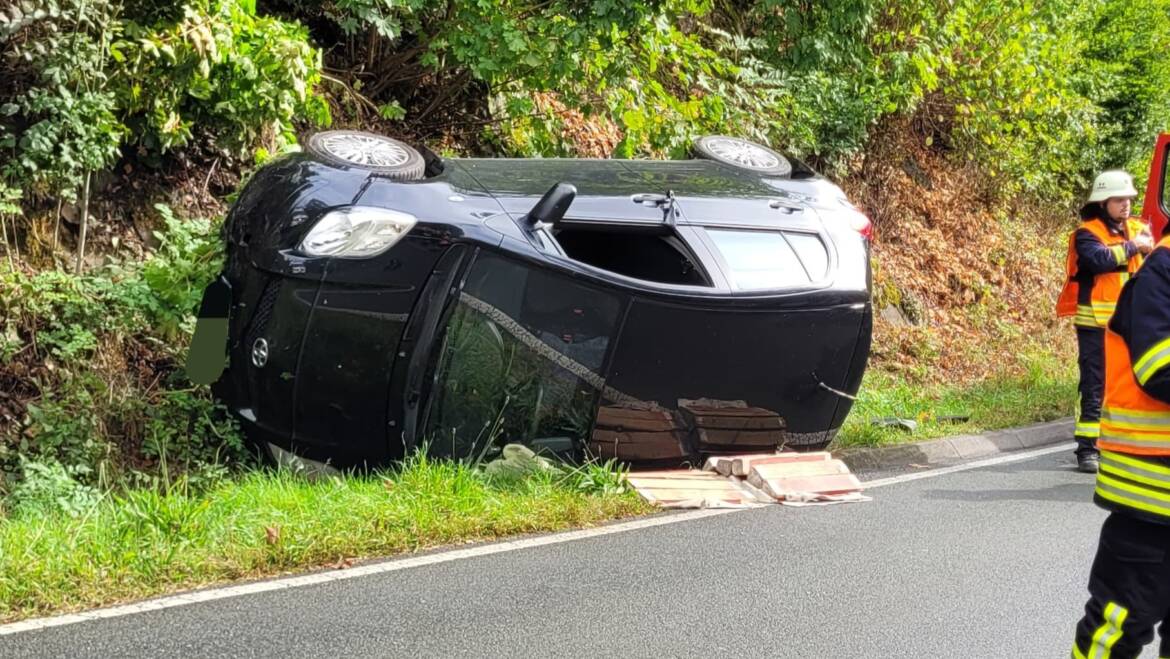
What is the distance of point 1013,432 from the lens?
30.8ft

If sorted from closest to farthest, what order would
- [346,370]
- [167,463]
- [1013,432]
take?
[346,370]
[167,463]
[1013,432]

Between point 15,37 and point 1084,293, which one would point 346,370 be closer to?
point 15,37

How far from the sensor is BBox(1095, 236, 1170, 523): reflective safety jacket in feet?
10.2

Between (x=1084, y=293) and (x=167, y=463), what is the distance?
18.8ft

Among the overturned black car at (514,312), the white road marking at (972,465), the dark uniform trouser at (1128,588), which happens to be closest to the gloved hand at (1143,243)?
the white road marking at (972,465)

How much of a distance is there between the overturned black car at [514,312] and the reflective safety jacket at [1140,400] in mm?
2823

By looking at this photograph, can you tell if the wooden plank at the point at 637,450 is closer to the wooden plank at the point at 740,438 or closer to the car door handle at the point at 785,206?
the wooden plank at the point at 740,438

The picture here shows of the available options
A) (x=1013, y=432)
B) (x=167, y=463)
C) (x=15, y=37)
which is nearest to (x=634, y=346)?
(x=167, y=463)

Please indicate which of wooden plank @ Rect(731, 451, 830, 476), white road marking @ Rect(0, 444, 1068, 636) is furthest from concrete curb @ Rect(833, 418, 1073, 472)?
white road marking @ Rect(0, 444, 1068, 636)

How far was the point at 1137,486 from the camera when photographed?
320cm

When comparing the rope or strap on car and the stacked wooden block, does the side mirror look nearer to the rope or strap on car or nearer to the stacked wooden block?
the rope or strap on car

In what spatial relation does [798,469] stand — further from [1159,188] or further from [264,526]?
[1159,188]

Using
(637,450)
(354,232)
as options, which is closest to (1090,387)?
(637,450)

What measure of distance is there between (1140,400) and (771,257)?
3235mm
